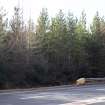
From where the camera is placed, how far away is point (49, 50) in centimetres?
4253

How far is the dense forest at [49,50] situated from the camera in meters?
34.7

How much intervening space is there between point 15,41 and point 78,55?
37.8ft

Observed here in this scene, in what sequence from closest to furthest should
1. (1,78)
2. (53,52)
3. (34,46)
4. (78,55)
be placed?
(1,78) < (34,46) < (53,52) < (78,55)

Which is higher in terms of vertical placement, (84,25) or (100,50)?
(84,25)

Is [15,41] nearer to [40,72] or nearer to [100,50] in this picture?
[40,72]

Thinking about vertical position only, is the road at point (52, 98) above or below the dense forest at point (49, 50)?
below

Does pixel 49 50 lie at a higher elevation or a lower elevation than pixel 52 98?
higher

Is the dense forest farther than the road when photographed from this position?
Yes

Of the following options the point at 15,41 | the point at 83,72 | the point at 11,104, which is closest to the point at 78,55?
the point at 83,72

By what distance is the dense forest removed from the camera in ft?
Answer: 114

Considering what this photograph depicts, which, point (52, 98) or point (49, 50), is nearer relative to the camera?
point (52, 98)

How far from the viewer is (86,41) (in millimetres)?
48344

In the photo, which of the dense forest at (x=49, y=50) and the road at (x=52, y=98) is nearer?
the road at (x=52, y=98)

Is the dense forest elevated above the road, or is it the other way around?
the dense forest
